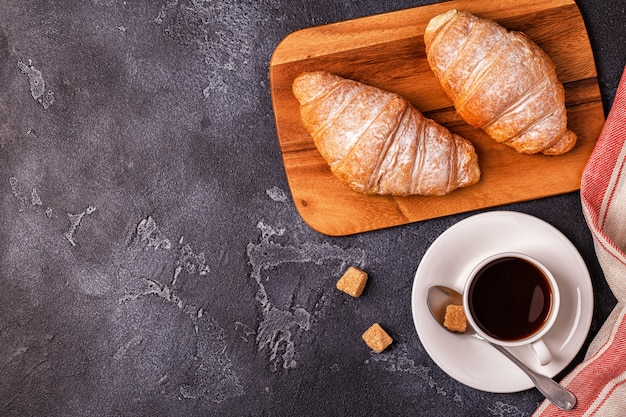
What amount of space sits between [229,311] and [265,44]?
2.75 feet

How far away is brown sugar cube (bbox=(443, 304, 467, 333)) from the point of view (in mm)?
1634

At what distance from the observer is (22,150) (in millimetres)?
1853

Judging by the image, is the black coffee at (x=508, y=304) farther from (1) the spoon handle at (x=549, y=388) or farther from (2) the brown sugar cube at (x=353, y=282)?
(2) the brown sugar cube at (x=353, y=282)

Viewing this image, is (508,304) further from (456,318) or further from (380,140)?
(380,140)

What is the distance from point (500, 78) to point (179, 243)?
1070 millimetres

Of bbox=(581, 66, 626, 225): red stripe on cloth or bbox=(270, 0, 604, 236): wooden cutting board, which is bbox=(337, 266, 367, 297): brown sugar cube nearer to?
bbox=(270, 0, 604, 236): wooden cutting board

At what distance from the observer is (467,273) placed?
169 centimetres

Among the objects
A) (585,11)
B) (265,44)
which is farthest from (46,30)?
(585,11)

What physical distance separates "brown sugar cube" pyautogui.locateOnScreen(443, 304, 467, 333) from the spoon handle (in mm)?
90

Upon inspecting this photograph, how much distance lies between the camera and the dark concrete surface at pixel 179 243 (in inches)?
70.8

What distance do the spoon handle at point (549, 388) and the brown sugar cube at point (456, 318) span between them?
0.30 feet

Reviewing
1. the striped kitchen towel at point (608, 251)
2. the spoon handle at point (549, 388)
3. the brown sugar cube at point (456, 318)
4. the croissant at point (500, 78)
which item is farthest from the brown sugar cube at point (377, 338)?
the croissant at point (500, 78)

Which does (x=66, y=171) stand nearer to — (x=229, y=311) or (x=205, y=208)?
(x=205, y=208)

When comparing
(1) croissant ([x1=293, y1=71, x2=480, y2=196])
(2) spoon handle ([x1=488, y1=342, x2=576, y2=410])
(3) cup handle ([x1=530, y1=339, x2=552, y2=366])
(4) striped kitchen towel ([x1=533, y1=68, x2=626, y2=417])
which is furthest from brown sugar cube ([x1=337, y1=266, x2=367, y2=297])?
(4) striped kitchen towel ([x1=533, y1=68, x2=626, y2=417])
